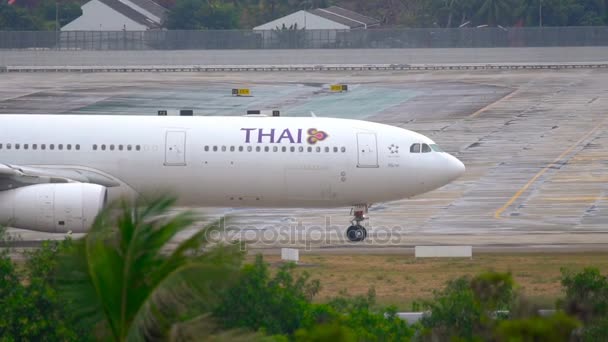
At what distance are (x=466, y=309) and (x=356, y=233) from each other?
13128 millimetres

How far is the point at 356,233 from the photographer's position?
2938 cm

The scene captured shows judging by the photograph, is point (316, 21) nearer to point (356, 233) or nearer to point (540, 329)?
point (356, 233)

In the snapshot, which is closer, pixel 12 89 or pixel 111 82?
pixel 12 89

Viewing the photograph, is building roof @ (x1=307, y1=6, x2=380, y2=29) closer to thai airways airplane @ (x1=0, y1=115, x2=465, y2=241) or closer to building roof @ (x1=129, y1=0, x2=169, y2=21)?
building roof @ (x1=129, y1=0, x2=169, y2=21)

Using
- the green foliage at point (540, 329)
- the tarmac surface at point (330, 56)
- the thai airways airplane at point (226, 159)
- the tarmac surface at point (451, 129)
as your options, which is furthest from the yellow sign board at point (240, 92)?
the green foliage at point (540, 329)

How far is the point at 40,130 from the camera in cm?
2903

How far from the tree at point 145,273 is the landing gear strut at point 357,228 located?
18.1 metres

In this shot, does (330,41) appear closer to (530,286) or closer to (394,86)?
(394,86)

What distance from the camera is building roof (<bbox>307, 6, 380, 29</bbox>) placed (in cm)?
11494

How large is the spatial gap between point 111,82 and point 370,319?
60.7 m

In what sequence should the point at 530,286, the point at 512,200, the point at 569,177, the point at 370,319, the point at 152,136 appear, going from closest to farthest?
the point at 370,319
the point at 530,286
the point at 152,136
the point at 512,200
the point at 569,177

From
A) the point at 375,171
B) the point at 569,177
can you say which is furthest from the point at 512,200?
the point at 375,171

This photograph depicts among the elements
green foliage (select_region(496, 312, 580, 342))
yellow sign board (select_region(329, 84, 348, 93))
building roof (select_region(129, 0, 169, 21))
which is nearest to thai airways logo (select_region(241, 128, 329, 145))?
green foliage (select_region(496, 312, 580, 342))

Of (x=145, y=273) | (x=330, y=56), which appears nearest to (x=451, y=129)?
(x=330, y=56)
